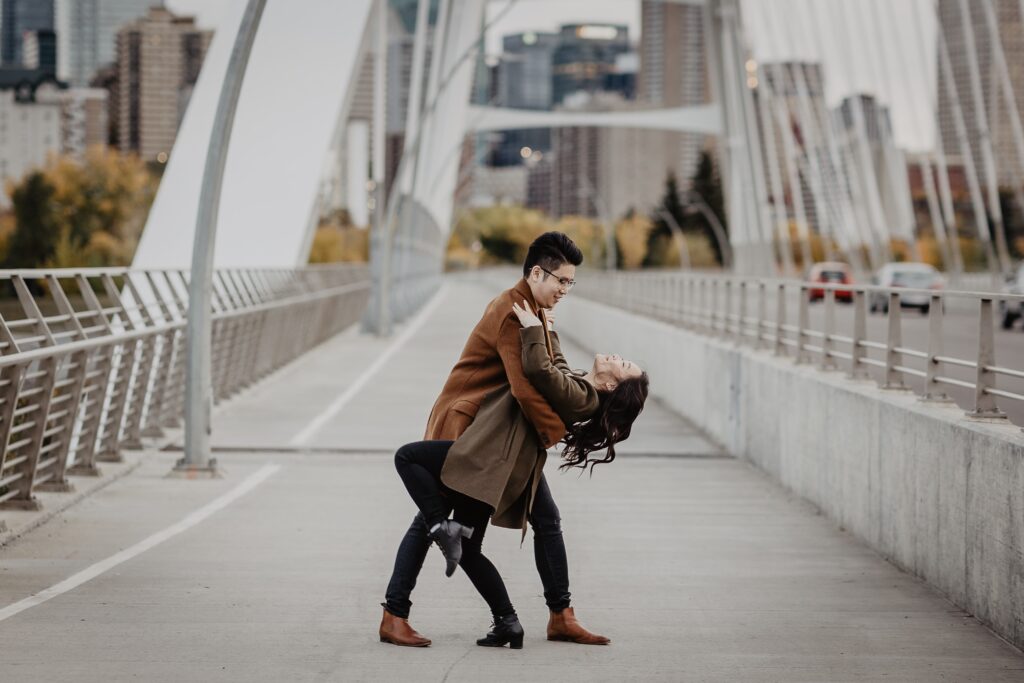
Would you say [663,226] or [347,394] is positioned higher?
[663,226]

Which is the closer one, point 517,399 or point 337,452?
point 517,399

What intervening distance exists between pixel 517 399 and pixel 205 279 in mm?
7414

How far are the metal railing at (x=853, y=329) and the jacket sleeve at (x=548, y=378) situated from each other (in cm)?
238

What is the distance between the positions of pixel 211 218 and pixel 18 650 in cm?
715

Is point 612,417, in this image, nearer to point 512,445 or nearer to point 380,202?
point 512,445

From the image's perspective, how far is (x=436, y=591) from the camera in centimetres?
827

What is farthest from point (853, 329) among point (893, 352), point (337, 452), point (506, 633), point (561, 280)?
point (561, 280)

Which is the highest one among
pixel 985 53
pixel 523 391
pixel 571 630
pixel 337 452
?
pixel 985 53

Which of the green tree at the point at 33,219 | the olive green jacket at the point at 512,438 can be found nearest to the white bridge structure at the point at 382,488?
the olive green jacket at the point at 512,438

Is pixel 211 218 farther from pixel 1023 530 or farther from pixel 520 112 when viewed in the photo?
pixel 520 112

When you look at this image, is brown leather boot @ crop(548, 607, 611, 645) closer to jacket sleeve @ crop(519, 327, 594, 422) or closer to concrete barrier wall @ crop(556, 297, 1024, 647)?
jacket sleeve @ crop(519, 327, 594, 422)

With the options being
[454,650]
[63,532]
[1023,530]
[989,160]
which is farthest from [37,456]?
[989,160]

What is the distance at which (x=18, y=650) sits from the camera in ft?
21.7

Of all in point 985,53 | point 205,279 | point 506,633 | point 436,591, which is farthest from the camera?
point 985,53
